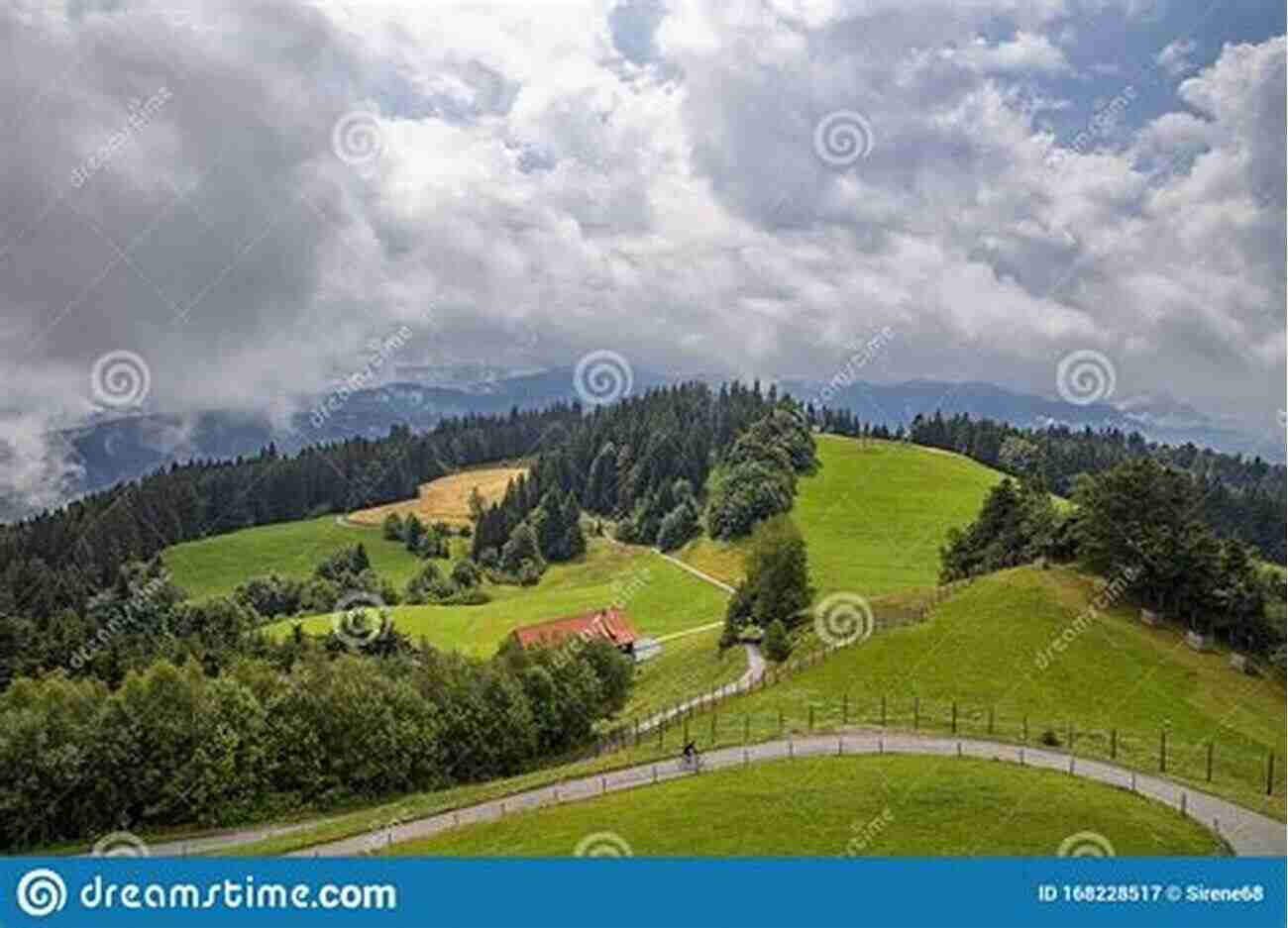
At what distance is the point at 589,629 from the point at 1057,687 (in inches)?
455

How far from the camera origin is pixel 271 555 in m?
44.4

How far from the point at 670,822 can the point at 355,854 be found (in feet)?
10.4

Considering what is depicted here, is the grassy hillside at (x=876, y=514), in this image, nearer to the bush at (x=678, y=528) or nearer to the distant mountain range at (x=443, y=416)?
Result: the bush at (x=678, y=528)

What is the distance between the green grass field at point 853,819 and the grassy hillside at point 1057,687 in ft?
8.04

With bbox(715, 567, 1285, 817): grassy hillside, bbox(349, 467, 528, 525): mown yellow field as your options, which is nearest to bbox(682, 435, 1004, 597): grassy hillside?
bbox(715, 567, 1285, 817): grassy hillside

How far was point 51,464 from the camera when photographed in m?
29.6

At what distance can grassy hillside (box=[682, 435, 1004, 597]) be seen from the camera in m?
37.6

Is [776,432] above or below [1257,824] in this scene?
above

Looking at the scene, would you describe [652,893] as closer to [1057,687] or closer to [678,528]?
[1057,687]

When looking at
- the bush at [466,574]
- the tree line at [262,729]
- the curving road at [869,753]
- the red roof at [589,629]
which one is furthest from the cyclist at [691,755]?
the bush at [466,574]

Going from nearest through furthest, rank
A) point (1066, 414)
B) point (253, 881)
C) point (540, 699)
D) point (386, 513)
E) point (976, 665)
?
point (253, 881) → point (1066, 414) → point (540, 699) → point (976, 665) → point (386, 513)

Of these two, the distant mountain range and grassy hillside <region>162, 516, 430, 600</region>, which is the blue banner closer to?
the distant mountain range

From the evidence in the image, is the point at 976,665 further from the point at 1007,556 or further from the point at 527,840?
the point at 527,840

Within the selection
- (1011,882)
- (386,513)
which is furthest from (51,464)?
(1011,882)
